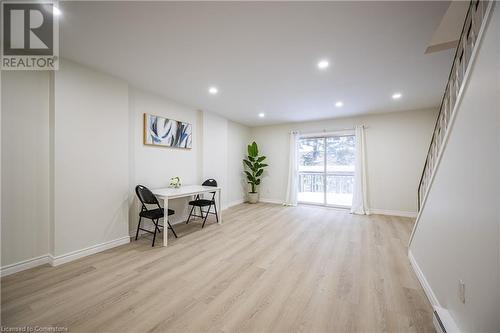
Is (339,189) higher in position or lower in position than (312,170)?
lower

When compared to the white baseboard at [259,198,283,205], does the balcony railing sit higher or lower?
higher

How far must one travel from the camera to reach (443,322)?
52.3 inches

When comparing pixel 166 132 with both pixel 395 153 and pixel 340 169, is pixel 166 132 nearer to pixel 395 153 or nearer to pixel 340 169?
pixel 340 169

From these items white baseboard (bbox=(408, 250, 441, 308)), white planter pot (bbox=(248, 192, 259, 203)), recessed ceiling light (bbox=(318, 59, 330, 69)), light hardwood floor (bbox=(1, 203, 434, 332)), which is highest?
recessed ceiling light (bbox=(318, 59, 330, 69))

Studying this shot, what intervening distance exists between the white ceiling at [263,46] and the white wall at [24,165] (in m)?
0.63

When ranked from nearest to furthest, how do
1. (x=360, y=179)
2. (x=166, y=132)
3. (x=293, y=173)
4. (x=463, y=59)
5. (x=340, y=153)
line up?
(x=463, y=59)
(x=166, y=132)
(x=360, y=179)
(x=340, y=153)
(x=293, y=173)

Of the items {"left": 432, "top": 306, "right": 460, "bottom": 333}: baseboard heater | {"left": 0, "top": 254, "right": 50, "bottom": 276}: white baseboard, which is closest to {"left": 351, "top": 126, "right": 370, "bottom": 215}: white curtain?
{"left": 432, "top": 306, "right": 460, "bottom": 333}: baseboard heater

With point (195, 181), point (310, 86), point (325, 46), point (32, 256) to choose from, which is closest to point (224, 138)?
point (195, 181)

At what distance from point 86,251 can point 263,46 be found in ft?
11.1

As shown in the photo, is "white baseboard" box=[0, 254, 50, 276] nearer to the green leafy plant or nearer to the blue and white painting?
the blue and white painting

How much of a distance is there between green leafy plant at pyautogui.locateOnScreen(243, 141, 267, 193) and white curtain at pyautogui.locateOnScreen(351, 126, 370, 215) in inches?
100

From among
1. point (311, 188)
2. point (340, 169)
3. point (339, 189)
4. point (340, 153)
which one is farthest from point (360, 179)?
point (311, 188)

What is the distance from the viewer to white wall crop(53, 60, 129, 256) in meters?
2.34

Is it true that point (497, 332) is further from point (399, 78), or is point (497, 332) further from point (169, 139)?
point (169, 139)
